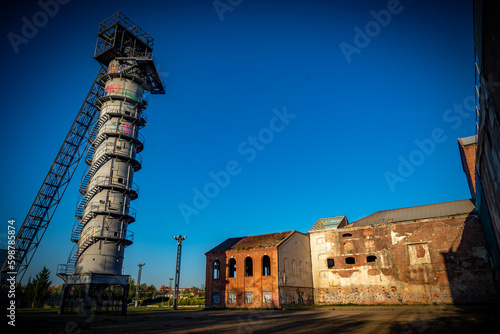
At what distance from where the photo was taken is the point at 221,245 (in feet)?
119

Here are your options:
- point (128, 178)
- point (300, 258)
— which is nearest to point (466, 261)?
point (300, 258)

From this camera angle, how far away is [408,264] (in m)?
28.6

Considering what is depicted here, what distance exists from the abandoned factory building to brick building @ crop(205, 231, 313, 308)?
0.10m

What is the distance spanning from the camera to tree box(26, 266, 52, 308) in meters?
37.6

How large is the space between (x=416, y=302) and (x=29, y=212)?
37455 mm

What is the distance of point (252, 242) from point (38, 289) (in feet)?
97.5

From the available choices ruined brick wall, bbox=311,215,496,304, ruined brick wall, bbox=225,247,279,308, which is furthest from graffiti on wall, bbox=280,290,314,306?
ruined brick wall, bbox=311,215,496,304

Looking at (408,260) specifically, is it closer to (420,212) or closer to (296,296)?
(420,212)

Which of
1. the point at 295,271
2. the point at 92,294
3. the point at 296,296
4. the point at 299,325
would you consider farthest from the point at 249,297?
the point at 299,325

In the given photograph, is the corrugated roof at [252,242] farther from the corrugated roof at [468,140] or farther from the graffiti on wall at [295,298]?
the corrugated roof at [468,140]

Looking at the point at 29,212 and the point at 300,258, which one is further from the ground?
the point at 29,212

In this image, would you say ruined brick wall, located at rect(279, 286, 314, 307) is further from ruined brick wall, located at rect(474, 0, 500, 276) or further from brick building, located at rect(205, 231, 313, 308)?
ruined brick wall, located at rect(474, 0, 500, 276)

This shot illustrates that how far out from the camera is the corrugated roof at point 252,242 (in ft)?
104

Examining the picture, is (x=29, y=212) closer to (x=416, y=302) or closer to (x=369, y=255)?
(x=369, y=255)
